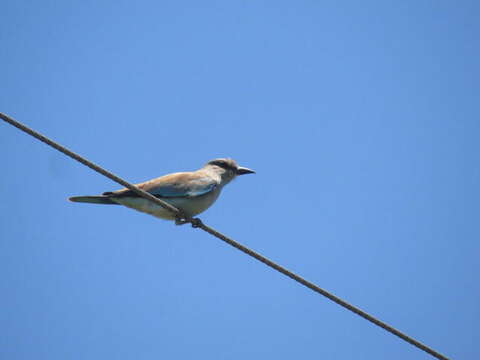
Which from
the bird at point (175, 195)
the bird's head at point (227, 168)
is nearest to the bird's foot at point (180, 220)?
the bird at point (175, 195)

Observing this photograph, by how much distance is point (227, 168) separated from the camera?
9062mm

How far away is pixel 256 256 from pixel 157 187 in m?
3.23

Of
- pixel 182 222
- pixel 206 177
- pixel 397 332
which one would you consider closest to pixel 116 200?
pixel 182 222

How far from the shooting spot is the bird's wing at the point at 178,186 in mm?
7625

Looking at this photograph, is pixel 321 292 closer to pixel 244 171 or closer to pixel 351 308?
pixel 351 308

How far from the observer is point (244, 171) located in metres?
9.30

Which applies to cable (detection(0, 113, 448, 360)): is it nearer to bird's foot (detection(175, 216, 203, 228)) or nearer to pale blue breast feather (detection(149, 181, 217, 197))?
bird's foot (detection(175, 216, 203, 228))

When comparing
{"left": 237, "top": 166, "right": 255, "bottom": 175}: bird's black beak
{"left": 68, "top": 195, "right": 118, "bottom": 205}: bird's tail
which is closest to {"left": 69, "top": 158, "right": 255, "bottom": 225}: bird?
{"left": 68, "top": 195, "right": 118, "bottom": 205}: bird's tail

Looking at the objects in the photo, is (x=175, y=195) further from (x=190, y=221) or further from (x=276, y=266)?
(x=276, y=266)

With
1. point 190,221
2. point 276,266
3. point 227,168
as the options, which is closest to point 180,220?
point 190,221

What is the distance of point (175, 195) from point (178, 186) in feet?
0.50

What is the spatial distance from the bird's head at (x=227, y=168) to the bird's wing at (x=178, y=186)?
2.73ft

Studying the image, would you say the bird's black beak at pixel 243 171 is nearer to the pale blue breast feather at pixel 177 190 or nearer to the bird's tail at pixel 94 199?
the pale blue breast feather at pixel 177 190

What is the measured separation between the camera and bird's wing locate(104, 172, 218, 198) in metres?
7.62
